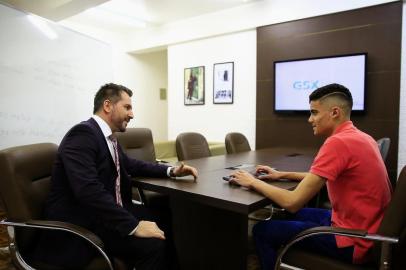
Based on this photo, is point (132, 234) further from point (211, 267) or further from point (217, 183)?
point (211, 267)

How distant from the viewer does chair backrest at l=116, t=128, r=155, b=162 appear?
291 centimetres

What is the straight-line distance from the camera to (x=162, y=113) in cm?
711

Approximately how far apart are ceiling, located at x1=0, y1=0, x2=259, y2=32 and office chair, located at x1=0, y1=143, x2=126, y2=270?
3064 millimetres

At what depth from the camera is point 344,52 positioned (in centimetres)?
382

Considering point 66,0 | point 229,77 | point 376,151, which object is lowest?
point 376,151

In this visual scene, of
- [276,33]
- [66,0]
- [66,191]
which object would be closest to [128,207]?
[66,191]

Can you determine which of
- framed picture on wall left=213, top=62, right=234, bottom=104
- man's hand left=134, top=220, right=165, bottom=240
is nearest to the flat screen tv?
framed picture on wall left=213, top=62, right=234, bottom=104

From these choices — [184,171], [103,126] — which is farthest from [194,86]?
[103,126]

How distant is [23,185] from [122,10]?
170 inches

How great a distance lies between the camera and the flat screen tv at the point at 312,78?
3701 millimetres

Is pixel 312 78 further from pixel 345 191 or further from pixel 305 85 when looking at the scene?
pixel 345 191

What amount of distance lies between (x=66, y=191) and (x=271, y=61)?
3.63m

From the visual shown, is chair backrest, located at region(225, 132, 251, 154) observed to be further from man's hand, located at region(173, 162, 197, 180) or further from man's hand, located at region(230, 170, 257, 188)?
man's hand, located at region(230, 170, 257, 188)

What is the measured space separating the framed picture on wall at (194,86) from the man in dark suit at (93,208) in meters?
3.84
